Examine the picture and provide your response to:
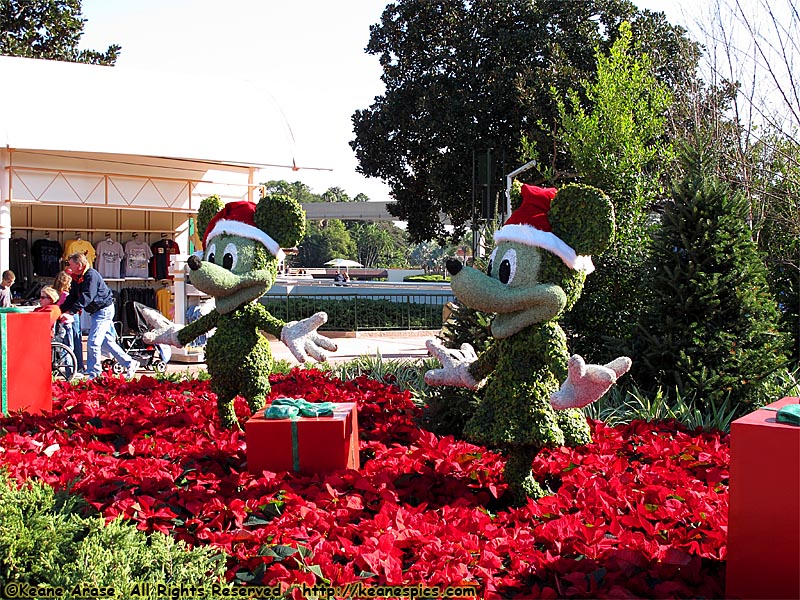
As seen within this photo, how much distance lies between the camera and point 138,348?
1302cm

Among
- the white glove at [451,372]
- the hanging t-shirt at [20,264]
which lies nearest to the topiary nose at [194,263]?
the white glove at [451,372]

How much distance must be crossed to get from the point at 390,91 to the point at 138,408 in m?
17.4

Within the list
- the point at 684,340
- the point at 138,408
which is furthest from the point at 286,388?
the point at 684,340

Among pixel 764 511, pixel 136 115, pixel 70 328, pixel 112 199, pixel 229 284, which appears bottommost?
pixel 764 511

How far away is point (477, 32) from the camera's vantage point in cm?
2142

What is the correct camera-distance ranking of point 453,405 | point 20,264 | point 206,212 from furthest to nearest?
point 20,264, point 206,212, point 453,405

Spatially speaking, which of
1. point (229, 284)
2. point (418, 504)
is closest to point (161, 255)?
point (229, 284)

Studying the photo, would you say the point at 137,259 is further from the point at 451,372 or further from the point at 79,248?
the point at 451,372

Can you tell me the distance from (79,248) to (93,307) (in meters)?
4.32

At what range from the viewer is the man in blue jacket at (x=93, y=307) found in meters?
10.2

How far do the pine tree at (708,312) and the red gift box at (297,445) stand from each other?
9.66 feet

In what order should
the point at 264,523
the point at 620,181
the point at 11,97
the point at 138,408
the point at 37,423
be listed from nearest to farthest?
the point at 264,523, the point at 37,423, the point at 138,408, the point at 620,181, the point at 11,97

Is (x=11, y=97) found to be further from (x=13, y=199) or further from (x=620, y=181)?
(x=620, y=181)

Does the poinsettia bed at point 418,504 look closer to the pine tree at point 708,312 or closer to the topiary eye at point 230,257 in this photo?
the pine tree at point 708,312
